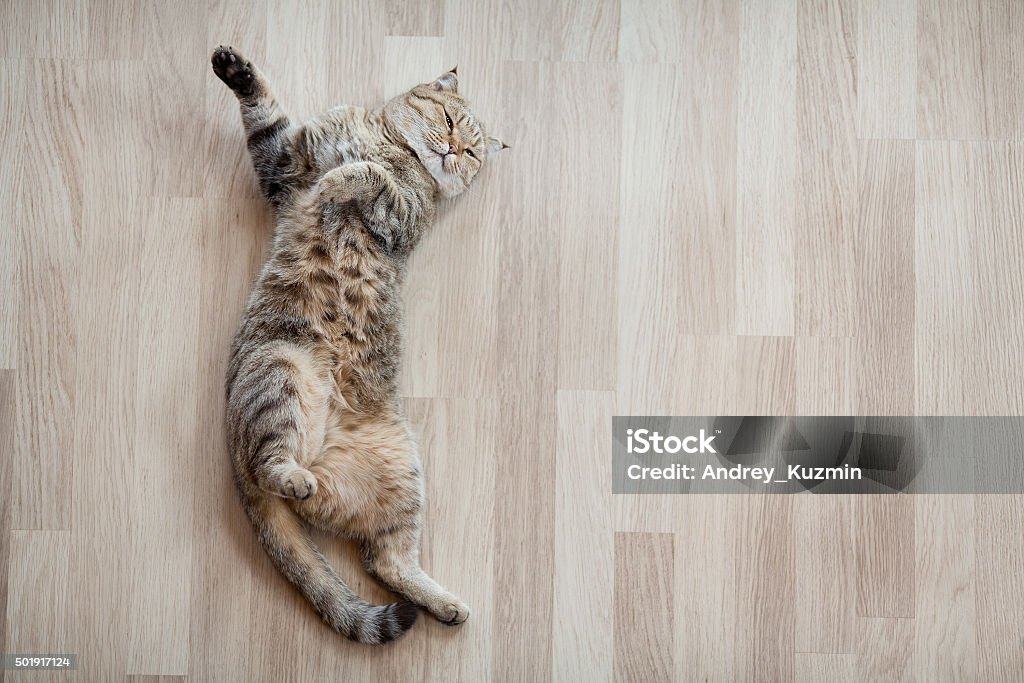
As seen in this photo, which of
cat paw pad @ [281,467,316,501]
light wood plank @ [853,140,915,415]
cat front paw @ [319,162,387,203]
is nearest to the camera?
cat paw pad @ [281,467,316,501]

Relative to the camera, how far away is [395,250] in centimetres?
176

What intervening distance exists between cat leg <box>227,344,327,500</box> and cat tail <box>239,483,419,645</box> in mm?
95

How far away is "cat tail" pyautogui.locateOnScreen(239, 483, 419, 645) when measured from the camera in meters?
1.71

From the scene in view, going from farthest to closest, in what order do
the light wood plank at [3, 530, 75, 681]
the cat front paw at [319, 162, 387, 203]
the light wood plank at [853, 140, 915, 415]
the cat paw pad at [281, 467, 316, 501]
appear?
the light wood plank at [853, 140, 915, 415] < the light wood plank at [3, 530, 75, 681] < the cat front paw at [319, 162, 387, 203] < the cat paw pad at [281, 467, 316, 501]

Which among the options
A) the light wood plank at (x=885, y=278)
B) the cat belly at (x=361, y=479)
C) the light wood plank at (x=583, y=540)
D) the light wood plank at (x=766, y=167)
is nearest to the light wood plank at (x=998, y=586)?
the light wood plank at (x=885, y=278)

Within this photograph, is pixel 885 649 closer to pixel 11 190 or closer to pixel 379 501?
pixel 379 501

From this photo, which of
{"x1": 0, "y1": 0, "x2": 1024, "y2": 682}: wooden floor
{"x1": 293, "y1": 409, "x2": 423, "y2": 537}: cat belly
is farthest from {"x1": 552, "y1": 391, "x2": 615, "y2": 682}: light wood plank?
{"x1": 293, "y1": 409, "x2": 423, "y2": 537}: cat belly

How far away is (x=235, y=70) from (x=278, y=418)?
2.80 ft

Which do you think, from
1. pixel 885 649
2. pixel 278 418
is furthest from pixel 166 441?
pixel 885 649

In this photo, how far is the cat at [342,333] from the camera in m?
1.67

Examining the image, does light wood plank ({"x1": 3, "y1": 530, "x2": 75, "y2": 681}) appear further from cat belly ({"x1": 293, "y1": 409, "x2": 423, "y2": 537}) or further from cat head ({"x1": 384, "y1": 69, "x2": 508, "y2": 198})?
cat head ({"x1": 384, "y1": 69, "x2": 508, "y2": 198})

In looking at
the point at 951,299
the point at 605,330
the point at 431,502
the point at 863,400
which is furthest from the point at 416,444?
the point at 951,299

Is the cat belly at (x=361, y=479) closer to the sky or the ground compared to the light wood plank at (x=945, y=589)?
closer to the sky

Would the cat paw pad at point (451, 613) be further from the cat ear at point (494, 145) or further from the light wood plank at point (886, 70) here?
the light wood plank at point (886, 70)
